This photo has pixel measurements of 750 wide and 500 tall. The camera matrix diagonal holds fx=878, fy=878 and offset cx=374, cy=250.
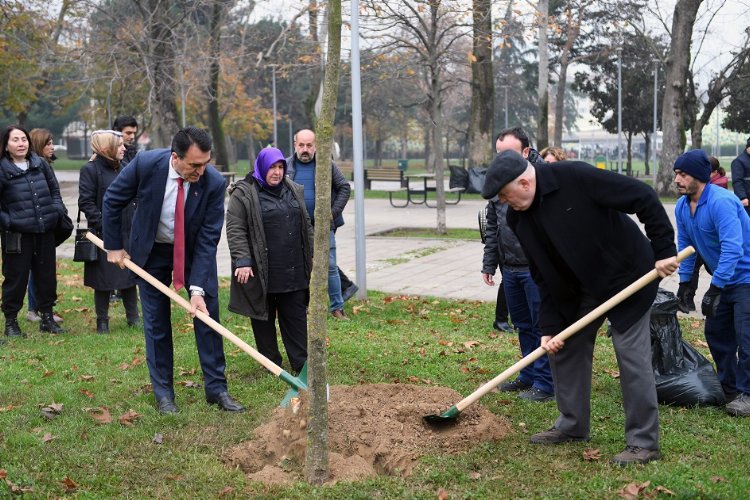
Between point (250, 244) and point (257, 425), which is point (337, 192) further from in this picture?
point (257, 425)

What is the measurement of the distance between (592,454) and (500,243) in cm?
197

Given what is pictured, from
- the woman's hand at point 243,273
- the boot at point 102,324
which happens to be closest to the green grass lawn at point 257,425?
the boot at point 102,324

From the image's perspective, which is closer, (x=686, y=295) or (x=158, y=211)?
(x=158, y=211)

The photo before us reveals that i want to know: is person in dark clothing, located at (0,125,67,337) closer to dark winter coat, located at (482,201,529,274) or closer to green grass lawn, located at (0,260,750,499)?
green grass lawn, located at (0,260,750,499)

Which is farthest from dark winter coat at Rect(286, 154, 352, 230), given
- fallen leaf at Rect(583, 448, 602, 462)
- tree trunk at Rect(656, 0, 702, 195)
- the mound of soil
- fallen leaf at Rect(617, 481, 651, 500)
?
tree trunk at Rect(656, 0, 702, 195)

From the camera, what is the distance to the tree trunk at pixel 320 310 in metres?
4.32

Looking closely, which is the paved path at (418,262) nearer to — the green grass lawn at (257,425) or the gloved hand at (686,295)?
the green grass lawn at (257,425)

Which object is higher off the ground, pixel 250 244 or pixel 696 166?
pixel 696 166

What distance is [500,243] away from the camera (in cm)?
629

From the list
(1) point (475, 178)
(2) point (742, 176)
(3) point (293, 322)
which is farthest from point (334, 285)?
(1) point (475, 178)

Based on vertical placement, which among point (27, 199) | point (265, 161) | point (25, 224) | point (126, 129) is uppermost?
point (126, 129)

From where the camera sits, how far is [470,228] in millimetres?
17859

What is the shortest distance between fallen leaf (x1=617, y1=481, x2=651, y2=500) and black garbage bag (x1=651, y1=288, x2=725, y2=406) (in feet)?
4.80

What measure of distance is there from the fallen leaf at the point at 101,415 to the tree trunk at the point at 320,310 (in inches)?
63.2
